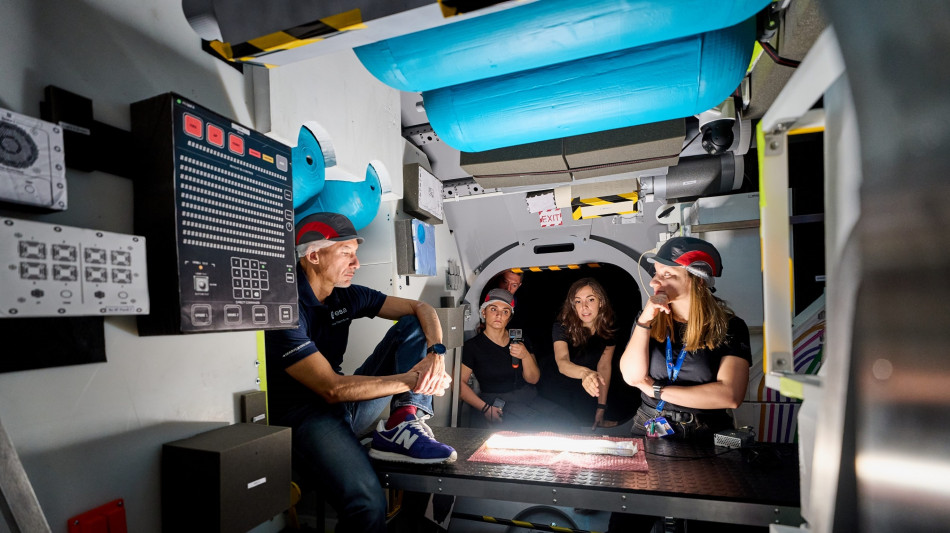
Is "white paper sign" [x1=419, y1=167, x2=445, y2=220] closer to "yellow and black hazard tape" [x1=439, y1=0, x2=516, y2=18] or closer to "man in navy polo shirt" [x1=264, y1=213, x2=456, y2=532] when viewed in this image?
"man in navy polo shirt" [x1=264, y1=213, x2=456, y2=532]

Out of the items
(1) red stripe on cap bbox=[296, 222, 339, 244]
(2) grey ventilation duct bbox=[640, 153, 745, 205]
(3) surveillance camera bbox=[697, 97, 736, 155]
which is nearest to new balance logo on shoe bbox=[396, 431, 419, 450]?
(1) red stripe on cap bbox=[296, 222, 339, 244]

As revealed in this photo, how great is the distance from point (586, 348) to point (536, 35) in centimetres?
348

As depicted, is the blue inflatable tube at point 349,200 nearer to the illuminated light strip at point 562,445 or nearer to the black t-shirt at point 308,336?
the black t-shirt at point 308,336

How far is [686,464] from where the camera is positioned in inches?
80.7

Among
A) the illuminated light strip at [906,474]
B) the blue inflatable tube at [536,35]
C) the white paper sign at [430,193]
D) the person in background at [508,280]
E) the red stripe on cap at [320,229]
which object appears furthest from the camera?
the person in background at [508,280]

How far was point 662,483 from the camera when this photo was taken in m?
1.83

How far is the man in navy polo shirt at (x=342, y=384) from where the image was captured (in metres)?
2.01

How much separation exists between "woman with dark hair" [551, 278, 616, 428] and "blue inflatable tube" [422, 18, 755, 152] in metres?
2.73

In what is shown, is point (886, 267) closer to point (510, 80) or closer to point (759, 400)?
point (510, 80)

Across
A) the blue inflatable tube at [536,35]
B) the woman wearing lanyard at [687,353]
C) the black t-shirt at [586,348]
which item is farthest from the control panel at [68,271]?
the black t-shirt at [586,348]

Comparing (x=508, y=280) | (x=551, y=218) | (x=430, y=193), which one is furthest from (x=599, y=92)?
(x=508, y=280)

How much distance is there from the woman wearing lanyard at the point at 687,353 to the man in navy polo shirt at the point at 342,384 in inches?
47.8

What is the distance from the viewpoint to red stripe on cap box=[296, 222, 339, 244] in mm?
2355

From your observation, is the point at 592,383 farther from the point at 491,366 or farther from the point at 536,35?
the point at 536,35
